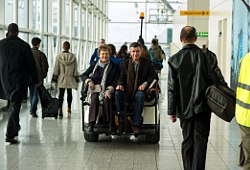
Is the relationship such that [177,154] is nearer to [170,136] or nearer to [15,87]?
[170,136]

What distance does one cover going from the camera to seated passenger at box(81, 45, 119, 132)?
8.59m

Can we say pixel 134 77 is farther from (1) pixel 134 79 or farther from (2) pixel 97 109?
(2) pixel 97 109

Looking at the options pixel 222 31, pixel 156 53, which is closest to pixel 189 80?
pixel 222 31

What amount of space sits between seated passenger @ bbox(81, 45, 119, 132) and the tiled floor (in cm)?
51

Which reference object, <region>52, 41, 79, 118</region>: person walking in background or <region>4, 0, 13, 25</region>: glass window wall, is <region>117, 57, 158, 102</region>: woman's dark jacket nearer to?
<region>52, 41, 79, 118</region>: person walking in background

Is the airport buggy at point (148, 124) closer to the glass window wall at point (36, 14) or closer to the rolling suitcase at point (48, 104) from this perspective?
the rolling suitcase at point (48, 104)

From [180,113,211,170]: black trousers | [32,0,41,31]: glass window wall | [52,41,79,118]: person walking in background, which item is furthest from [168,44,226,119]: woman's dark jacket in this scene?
[32,0,41,31]: glass window wall

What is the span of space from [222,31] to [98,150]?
401 inches

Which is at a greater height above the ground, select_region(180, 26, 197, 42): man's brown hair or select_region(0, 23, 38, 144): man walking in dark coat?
select_region(180, 26, 197, 42): man's brown hair

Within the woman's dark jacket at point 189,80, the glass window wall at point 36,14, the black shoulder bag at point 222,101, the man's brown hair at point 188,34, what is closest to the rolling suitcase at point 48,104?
the woman's dark jacket at point 189,80

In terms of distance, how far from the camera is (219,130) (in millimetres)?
10773

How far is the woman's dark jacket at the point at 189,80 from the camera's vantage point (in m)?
5.96

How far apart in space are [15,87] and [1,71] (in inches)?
13.8

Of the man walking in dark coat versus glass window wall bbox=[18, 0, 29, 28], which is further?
glass window wall bbox=[18, 0, 29, 28]
